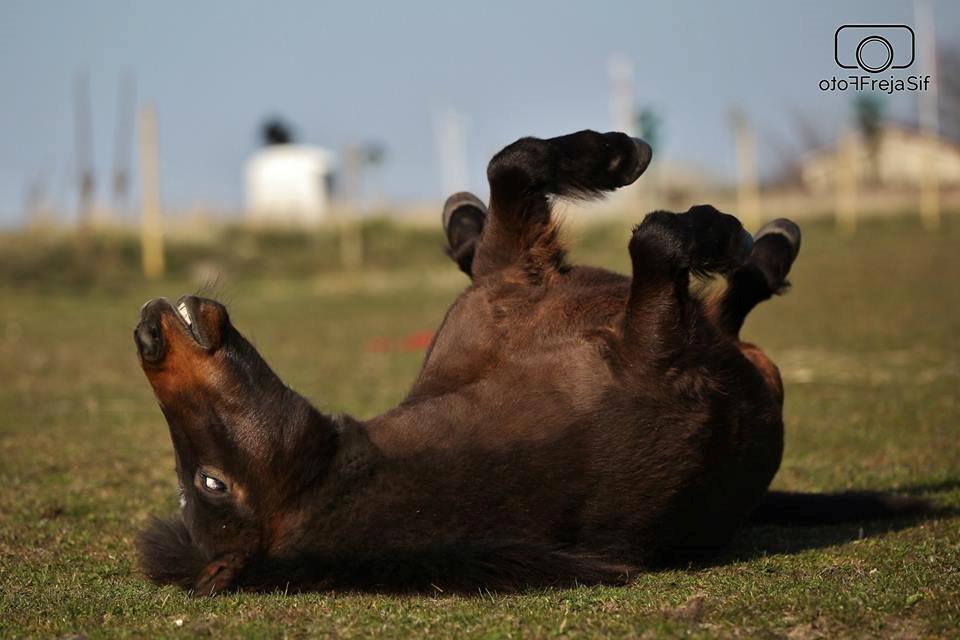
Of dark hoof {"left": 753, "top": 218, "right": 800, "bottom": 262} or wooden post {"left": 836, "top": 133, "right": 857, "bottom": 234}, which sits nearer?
dark hoof {"left": 753, "top": 218, "right": 800, "bottom": 262}

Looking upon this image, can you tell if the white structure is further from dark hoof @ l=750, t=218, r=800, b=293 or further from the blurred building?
dark hoof @ l=750, t=218, r=800, b=293

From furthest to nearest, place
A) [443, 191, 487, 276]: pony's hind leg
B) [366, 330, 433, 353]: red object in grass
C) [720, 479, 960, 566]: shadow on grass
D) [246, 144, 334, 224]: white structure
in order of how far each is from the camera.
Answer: [246, 144, 334, 224]: white structure → [366, 330, 433, 353]: red object in grass → [443, 191, 487, 276]: pony's hind leg → [720, 479, 960, 566]: shadow on grass

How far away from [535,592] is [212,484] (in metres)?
1.06

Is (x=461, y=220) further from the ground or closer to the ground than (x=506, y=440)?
further from the ground

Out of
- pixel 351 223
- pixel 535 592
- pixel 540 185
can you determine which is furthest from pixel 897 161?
pixel 535 592

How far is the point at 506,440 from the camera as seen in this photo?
12.6 ft

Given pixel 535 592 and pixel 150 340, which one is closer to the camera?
pixel 150 340

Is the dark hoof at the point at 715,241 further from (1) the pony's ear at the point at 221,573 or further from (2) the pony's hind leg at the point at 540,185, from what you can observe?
(1) the pony's ear at the point at 221,573

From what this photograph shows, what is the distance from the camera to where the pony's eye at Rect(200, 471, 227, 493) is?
3.60 metres

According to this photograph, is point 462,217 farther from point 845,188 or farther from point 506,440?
point 845,188

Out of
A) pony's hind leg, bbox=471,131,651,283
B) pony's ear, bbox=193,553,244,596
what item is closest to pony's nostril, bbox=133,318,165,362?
pony's ear, bbox=193,553,244,596

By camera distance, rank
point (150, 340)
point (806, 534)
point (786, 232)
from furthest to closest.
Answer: point (786, 232) < point (806, 534) < point (150, 340)

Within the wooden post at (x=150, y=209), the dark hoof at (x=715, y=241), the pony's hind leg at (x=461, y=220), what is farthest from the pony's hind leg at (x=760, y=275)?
the wooden post at (x=150, y=209)

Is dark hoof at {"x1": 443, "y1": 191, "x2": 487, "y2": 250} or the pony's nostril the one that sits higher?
dark hoof at {"x1": 443, "y1": 191, "x2": 487, "y2": 250}
